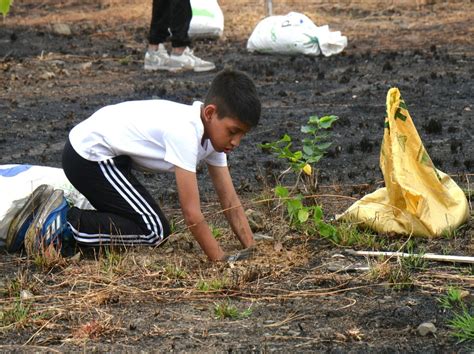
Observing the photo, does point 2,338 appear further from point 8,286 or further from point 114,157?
point 114,157

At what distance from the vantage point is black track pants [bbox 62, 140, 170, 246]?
17.1 ft

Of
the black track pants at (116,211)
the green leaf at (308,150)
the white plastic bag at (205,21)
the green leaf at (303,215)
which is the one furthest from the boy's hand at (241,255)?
the white plastic bag at (205,21)

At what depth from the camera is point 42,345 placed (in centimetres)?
391

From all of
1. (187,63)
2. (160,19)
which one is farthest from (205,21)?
(187,63)

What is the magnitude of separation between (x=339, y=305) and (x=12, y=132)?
486 cm

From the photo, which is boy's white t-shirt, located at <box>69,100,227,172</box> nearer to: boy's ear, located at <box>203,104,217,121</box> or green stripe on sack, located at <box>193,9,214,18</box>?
boy's ear, located at <box>203,104,217,121</box>

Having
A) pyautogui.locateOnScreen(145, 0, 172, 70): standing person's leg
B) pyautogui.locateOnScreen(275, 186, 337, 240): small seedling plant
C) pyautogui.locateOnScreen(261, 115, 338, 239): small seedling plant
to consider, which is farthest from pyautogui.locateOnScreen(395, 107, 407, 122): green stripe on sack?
pyautogui.locateOnScreen(145, 0, 172, 70): standing person's leg

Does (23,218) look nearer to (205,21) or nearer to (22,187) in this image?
(22,187)

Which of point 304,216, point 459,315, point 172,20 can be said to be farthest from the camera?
point 172,20

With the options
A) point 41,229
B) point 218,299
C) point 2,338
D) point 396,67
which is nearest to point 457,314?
point 218,299

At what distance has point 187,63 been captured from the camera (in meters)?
11.5

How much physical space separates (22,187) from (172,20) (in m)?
6.28

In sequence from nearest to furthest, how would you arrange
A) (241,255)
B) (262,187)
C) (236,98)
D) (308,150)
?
(236,98), (241,255), (308,150), (262,187)

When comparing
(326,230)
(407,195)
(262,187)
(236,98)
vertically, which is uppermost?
(236,98)
